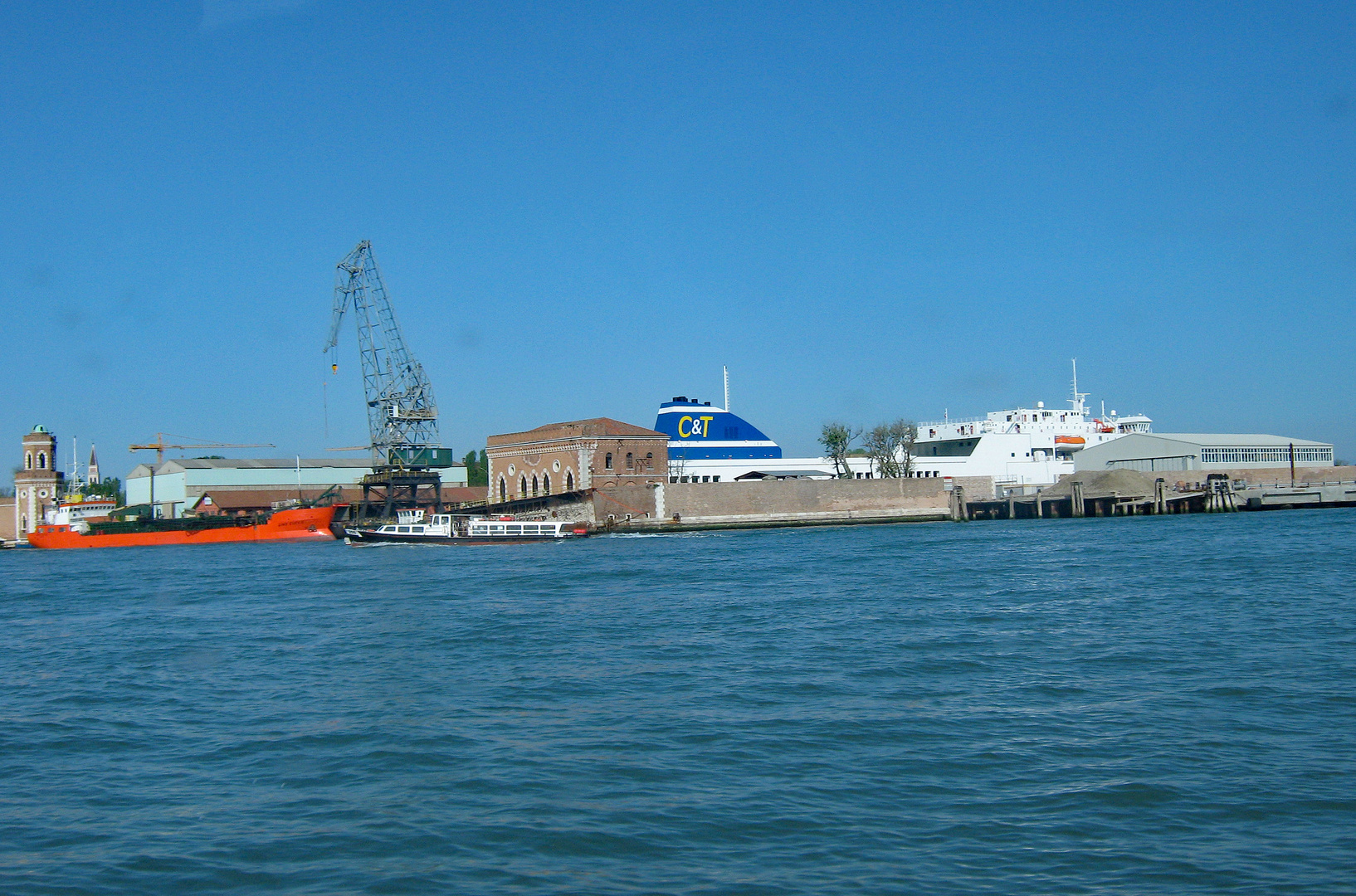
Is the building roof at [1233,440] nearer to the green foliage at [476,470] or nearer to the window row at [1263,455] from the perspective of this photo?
the window row at [1263,455]

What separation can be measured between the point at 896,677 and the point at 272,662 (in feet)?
28.0

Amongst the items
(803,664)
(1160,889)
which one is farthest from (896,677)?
(1160,889)

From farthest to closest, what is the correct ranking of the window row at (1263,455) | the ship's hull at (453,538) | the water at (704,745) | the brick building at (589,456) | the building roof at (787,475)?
the window row at (1263,455), the building roof at (787,475), the brick building at (589,456), the ship's hull at (453,538), the water at (704,745)

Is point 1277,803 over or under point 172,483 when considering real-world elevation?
under

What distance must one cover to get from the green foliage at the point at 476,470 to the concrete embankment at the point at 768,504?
3397 centimetres

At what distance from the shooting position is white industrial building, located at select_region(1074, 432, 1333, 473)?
61344mm

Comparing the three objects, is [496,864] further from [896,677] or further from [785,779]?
[896,677]

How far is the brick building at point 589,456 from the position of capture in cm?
5431

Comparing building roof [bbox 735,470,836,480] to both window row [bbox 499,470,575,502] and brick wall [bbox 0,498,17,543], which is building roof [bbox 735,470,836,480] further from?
brick wall [bbox 0,498,17,543]

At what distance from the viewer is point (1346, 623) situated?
1545 centimetres

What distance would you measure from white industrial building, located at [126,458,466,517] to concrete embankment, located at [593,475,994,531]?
24085 millimetres

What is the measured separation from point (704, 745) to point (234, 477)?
71065 mm

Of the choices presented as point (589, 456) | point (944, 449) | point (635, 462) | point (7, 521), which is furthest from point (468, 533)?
point (7, 521)

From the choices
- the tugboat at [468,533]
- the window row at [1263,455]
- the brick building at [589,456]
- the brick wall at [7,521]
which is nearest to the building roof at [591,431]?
the brick building at [589,456]
